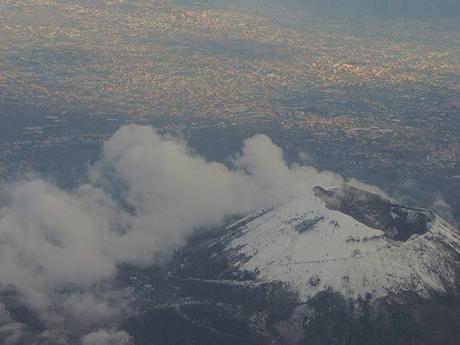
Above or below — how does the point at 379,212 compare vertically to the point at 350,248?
above

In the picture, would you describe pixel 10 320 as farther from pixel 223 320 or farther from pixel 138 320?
pixel 223 320

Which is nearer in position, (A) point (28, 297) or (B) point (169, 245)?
(A) point (28, 297)

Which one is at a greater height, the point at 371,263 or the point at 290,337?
the point at 371,263

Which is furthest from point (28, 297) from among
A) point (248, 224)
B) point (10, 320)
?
point (248, 224)

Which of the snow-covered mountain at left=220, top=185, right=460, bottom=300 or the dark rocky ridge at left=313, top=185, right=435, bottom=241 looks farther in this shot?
the dark rocky ridge at left=313, top=185, right=435, bottom=241

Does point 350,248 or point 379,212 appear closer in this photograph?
point 350,248

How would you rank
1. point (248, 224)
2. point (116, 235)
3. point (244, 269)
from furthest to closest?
point (116, 235) → point (248, 224) → point (244, 269)

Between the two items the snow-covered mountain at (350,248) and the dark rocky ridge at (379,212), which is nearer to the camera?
the snow-covered mountain at (350,248)

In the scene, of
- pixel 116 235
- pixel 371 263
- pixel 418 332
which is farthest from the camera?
pixel 116 235
